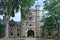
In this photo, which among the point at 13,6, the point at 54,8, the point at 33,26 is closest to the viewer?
the point at 13,6

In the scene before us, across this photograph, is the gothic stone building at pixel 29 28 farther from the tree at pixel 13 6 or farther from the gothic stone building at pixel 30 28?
the tree at pixel 13 6

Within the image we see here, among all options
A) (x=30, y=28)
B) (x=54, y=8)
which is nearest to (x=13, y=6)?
(x=54, y=8)

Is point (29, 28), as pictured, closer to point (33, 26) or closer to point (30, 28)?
point (30, 28)

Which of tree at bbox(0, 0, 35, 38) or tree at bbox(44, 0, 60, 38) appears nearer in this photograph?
tree at bbox(0, 0, 35, 38)

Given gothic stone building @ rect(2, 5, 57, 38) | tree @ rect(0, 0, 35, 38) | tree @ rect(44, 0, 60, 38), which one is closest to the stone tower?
gothic stone building @ rect(2, 5, 57, 38)

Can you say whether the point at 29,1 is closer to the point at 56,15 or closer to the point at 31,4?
the point at 31,4

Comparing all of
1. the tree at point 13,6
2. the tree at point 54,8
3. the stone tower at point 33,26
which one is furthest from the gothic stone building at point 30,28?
the tree at point 13,6

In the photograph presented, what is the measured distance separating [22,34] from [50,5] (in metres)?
25.8

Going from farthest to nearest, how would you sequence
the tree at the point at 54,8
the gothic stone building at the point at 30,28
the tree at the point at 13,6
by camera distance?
1. the gothic stone building at the point at 30,28
2. the tree at the point at 54,8
3. the tree at the point at 13,6

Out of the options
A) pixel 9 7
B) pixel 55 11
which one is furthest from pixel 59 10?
pixel 9 7

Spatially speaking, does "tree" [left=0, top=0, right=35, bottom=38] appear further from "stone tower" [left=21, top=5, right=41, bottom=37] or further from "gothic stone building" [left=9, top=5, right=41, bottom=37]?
"stone tower" [left=21, top=5, right=41, bottom=37]

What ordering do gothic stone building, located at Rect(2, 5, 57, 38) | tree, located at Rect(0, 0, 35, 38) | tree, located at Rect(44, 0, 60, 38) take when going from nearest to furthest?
tree, located at Rect(0, 0, 35, 38) < tree, located at Rect(44, 0, 60, 38) < gothic stone building, located at Rect(2, 5, 57, 38)

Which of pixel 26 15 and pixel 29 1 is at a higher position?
pixel 29 1

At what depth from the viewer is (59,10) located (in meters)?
37.2
